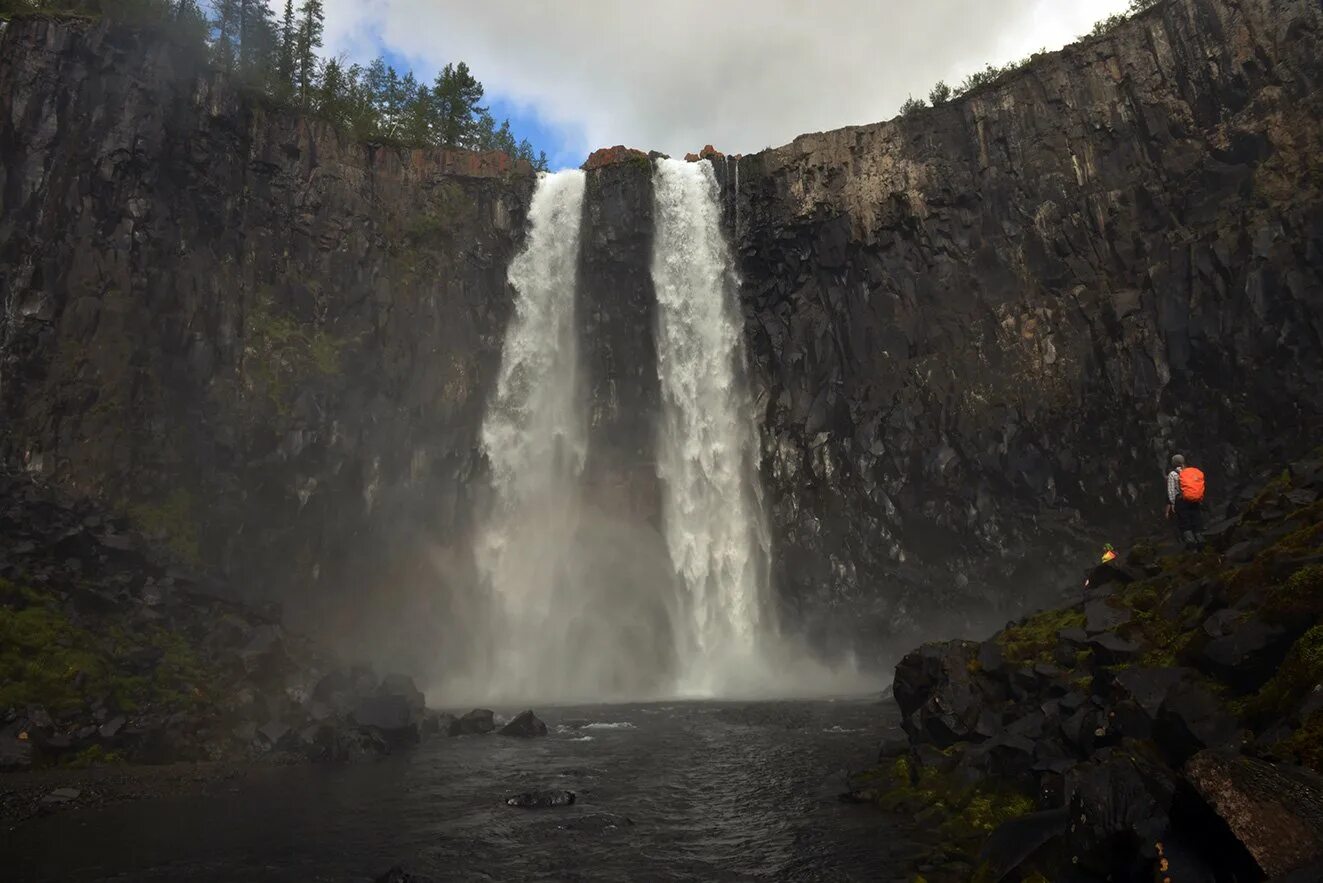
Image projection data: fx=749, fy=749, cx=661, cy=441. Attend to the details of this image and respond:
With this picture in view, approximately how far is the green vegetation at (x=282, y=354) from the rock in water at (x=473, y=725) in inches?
759

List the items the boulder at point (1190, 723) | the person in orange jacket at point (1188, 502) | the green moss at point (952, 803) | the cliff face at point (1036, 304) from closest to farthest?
the boulder at point (1190, 723) → the green moss at point (952, 803) → the person in orange jacket at point (1188, 502) → the cliff face at point (1036, 304)

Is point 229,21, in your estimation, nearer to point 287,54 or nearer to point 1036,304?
point 287,54

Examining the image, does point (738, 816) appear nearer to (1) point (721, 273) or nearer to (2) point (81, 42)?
(1) point (721, 273)

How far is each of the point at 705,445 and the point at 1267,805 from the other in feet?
115

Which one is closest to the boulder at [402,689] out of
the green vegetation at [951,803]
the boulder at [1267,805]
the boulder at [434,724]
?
the boulder at [434,724]

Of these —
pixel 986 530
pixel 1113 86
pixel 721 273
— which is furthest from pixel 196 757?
pixel 1113 86

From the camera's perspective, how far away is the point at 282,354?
3647 cm

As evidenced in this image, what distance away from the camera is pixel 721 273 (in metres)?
43.2

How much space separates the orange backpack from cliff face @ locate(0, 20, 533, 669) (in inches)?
1241

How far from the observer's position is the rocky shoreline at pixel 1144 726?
6492mm

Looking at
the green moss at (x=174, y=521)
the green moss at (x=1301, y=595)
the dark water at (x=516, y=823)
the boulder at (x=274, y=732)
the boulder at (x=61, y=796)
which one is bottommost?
the dark water at (x=516, y=823)

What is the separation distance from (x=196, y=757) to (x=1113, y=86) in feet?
146

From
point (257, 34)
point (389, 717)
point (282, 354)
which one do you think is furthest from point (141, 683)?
point (257, 34)

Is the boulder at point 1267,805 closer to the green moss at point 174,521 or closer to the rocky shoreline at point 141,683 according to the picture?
the rocky shoreline at point 141,683
